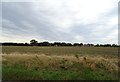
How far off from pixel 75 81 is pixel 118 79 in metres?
2.05

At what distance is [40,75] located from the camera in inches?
236

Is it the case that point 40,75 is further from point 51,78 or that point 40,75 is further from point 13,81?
point 13,81

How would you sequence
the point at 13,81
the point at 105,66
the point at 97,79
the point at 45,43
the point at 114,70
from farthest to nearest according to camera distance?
1. the point at 45,43
2. the point at 105,66
3. the point at 114,70
4. the point at 97,79
5. the point at 13,81

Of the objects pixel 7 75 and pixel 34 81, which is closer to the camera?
pixel 34 81

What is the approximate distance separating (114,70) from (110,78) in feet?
5.03

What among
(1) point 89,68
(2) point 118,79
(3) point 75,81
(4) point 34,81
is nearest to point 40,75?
(4) point 34,81

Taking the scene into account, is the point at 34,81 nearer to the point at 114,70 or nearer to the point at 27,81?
the point at 27,81

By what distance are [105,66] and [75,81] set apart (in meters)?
3.23

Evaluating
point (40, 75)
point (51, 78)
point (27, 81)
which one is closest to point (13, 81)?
point (27, 81)

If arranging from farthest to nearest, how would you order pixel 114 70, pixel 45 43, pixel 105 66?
pixel 45 43
pixel 105 66
pixel 114 70

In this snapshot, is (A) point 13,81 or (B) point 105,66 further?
(B) point 105,66

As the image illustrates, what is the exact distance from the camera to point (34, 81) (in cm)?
547

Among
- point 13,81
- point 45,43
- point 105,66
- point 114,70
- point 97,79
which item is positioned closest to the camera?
point 13,81

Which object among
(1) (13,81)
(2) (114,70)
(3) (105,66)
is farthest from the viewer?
(3) (105,66)
